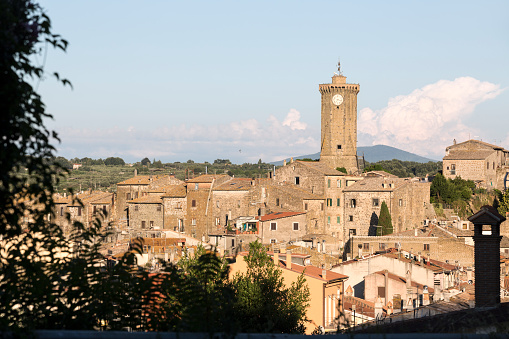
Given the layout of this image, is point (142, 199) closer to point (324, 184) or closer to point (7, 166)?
point (324, 184)

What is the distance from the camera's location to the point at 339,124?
90.8m

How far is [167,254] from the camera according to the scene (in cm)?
4009

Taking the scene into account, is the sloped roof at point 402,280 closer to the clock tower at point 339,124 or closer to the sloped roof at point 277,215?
the sloped roof at point 277,215

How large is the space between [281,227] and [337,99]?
41233 millimetres

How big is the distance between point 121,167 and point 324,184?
10631 cm

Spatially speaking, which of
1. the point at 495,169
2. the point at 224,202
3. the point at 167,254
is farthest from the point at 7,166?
the point at 495,169

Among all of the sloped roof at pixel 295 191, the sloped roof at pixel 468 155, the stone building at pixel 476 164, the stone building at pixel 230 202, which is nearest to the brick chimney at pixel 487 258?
the sloped roof at pixel 295 191

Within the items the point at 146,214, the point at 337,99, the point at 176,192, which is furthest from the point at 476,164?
the point at 146,214

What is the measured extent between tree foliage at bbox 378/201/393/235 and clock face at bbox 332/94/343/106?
32.9m

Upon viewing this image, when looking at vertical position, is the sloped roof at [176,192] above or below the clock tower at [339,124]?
below

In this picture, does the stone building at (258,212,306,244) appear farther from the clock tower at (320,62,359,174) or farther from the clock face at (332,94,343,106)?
the clock face at (332,94,343,106)

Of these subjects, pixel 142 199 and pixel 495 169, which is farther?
pixel 495 169

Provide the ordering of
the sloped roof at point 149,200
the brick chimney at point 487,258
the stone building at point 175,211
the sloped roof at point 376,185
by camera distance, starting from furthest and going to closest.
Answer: the sloped roof at point 149,200 → the stone building at point 175,211 → the sloped roof at point 376,185 → the brick chimney at point 487,258

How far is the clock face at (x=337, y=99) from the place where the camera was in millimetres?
91562
